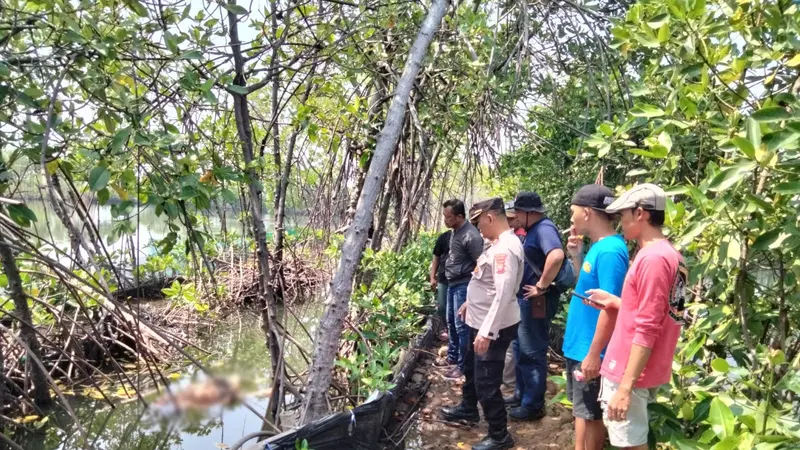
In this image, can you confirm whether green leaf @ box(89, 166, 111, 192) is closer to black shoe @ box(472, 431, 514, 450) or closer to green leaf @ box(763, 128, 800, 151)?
green leaf @ box(763, 128, 800, 151)

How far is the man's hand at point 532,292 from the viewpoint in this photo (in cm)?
354

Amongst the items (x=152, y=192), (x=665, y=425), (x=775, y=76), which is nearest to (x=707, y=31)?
(x=775, y=76)

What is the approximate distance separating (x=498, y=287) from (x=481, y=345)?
340 mm

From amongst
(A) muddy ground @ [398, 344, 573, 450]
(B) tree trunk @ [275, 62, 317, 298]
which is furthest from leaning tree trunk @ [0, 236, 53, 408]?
(A) muddy ground @ [398, 344, 573, 450]

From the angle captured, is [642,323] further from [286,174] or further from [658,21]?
[286,174]

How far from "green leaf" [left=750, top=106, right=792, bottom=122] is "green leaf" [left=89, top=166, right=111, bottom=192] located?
2.13m

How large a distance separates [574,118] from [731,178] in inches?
139

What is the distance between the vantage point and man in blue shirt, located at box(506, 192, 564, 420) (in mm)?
3623

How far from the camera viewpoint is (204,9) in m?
2.67

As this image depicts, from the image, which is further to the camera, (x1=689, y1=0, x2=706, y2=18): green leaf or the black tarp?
the black tarp

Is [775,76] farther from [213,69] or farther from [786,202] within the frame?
[213,69]

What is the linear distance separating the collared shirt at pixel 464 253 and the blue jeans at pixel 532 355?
0.50 m

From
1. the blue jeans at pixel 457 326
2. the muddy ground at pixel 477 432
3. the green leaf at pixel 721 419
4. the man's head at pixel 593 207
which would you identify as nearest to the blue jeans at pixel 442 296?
the blue jeans at pixel 457 326

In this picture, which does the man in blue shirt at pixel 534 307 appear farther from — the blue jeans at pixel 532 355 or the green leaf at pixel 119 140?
the green leaf at pixel 119 140
